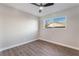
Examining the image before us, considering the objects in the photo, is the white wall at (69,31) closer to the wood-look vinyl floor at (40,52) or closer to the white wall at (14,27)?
the wood-look vinyl floor at (40,52)

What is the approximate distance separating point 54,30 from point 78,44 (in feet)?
4.80

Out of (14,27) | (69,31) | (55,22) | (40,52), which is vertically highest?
(55,22)

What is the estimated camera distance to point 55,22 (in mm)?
4102

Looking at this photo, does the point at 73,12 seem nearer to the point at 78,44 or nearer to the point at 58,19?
the point at 58,19

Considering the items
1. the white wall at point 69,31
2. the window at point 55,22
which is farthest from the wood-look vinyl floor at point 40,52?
the window at point 55,22

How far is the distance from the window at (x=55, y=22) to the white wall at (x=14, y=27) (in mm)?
934

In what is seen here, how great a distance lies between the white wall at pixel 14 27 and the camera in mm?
3090

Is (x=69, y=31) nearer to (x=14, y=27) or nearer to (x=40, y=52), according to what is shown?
(x=40, y=52)

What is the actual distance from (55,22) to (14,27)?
7.51 feet

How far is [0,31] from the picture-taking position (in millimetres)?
3000

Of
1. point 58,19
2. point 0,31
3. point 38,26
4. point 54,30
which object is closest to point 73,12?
point 58,19

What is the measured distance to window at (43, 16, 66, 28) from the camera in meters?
3.70

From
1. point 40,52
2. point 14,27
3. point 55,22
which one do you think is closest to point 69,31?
point 55,22

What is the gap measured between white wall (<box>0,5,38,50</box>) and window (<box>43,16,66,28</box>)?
0.93 metres
